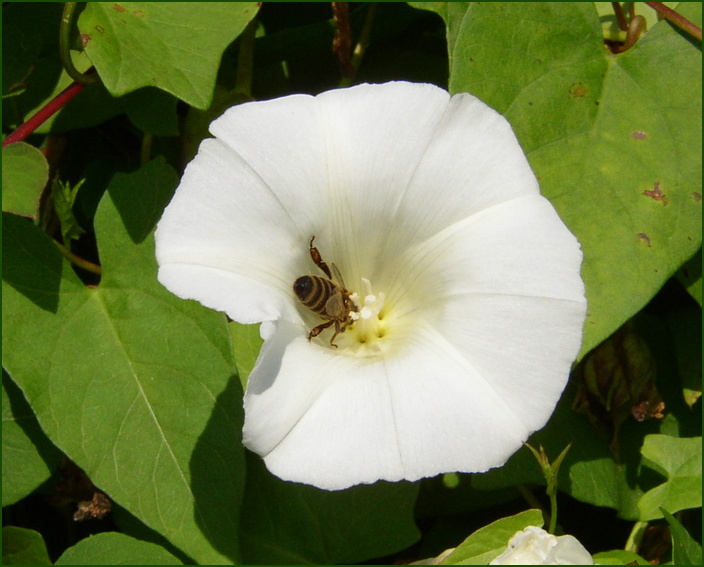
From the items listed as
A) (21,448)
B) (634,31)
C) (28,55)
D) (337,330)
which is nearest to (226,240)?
(337,330)

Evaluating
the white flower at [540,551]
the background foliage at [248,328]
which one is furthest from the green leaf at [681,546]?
the white flower at [540,551]

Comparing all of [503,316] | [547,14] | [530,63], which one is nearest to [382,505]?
[503,316]

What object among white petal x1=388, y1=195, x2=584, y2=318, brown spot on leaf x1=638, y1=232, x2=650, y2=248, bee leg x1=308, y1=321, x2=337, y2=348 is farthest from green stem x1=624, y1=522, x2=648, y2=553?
bee leg x1=308, y1=321, x2=337, y2=348

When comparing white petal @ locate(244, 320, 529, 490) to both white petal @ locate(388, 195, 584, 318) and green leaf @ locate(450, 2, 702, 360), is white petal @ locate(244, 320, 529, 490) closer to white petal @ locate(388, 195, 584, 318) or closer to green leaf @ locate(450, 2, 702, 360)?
white petal @ locate(388, 195, 584, 318)

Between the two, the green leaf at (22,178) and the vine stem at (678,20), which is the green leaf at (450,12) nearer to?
the vine stem at (678,20)

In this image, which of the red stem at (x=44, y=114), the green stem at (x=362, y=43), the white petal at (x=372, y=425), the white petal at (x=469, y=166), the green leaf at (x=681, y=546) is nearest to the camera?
the white petal at (x=372, y=425)

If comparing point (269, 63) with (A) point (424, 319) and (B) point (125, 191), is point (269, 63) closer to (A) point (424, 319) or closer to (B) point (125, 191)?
(B) point (125, 191)
